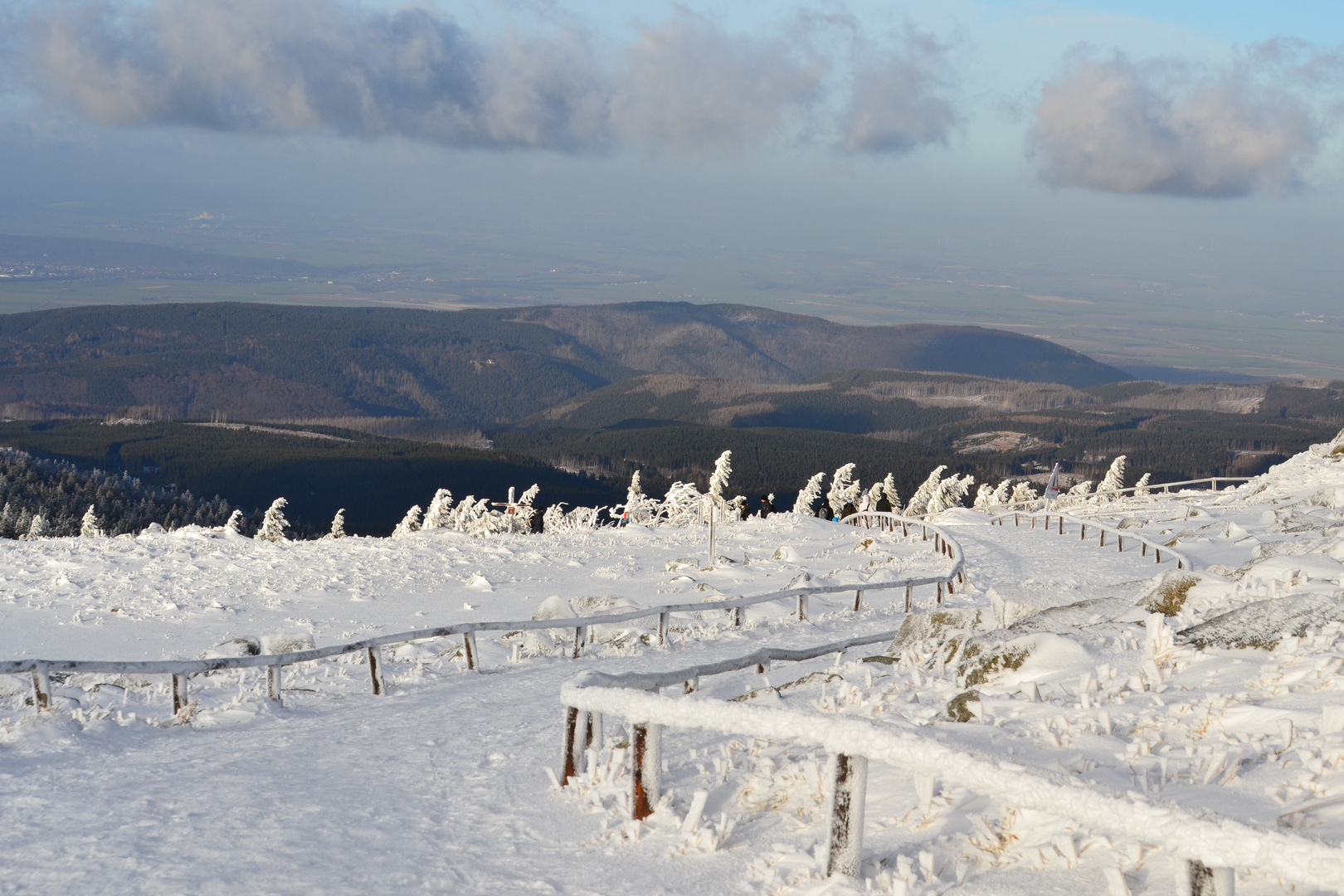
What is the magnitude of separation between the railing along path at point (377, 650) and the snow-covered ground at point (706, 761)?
362 millimetres

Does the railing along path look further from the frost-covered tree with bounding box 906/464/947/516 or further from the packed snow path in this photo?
the frost-covered tree with bounding box 906/464/947/516

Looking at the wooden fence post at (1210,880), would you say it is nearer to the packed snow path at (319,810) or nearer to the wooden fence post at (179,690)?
the packed snow path at (319,810)

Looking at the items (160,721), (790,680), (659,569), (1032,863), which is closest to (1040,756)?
(1032,863)

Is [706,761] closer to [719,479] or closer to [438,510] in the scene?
[719,479]

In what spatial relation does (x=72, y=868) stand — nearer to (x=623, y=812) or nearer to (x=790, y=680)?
(x=623, y=812)

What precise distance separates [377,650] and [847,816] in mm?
8533

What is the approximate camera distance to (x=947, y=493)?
9794 cm

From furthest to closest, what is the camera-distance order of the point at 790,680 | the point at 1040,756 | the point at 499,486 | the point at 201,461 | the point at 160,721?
the point at 201,461
the point at 499,486
the point at 790,680
the point at 160,721
the point at 1040,756

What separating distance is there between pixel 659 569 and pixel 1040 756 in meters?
22.8

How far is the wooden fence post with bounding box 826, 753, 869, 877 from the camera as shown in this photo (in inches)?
183

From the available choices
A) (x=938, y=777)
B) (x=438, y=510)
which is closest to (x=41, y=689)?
(x=938, y=777)

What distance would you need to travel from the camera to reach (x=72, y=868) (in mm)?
5273

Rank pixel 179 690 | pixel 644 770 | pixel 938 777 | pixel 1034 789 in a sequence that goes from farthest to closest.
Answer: pixel 179 690, pixel 644 770, pixel 938 777, pixel 1034 789

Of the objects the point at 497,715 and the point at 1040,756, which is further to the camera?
the point at 497,715
